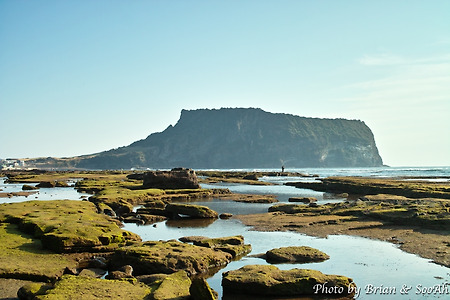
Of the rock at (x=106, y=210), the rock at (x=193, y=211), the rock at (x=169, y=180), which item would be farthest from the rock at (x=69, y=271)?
the rock at (x=169, y=180)

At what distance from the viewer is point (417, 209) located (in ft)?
126

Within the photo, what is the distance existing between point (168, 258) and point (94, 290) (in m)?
6.36

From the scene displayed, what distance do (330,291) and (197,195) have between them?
2088 inches

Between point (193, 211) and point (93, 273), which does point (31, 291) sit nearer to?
point (93, 273)

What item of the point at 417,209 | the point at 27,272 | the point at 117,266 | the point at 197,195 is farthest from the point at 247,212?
the point at 27,272

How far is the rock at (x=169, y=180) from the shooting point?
251 feet

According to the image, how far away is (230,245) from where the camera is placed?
27.0 m

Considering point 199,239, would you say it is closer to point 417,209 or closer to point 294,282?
point 294,282

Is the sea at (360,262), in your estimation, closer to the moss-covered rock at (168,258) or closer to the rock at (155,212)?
the moss-covered rock at (168,258)

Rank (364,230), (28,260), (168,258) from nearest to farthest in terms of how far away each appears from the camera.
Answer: (28,260)
(168,258)
(364,230)

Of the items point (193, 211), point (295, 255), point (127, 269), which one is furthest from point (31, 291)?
point (193, 211)

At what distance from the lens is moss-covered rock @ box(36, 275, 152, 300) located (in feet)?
51.7

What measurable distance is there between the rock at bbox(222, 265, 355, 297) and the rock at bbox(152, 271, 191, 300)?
2022 millimetres

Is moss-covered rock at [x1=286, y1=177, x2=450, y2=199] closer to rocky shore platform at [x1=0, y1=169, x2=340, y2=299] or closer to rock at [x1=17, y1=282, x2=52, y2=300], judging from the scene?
rocky shore platform at [x1=0, y1=169, x2=340, y2=299]
